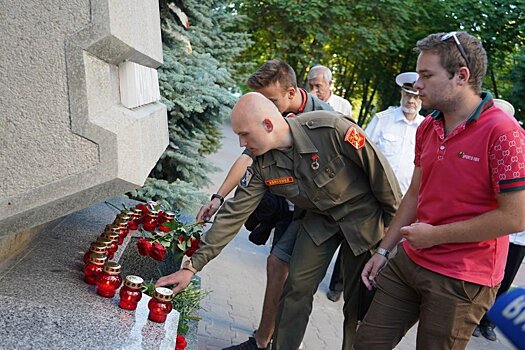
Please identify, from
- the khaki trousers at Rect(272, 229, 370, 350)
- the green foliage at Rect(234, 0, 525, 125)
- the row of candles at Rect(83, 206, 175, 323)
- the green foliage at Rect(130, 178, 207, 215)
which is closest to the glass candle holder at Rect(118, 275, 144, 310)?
the row of candles at Rect(83, 206, 175, 323)

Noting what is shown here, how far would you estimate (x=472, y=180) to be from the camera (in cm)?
264

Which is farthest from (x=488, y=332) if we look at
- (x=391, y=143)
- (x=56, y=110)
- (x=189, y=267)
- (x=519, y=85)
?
(x=519, y=85)

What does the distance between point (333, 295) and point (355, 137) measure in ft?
10.2

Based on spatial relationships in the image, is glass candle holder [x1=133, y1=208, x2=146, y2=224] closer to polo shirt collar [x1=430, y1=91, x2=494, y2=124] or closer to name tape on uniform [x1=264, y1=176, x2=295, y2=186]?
name tape on uniform [x1=264, y1=176, x2=295, y2=186]

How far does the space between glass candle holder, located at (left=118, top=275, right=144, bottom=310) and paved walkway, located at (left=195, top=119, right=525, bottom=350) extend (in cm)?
220

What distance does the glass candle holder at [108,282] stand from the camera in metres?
2.33

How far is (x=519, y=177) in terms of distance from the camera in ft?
8.13

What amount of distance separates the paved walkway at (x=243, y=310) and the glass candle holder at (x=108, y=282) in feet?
7.10

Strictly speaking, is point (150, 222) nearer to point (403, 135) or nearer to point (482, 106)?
point (482, 106)

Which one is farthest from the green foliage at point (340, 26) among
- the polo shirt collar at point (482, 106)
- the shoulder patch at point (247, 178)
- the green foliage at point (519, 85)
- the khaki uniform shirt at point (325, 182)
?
the polo shirt collar at point (482, 106)

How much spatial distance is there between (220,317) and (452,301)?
2755 mm

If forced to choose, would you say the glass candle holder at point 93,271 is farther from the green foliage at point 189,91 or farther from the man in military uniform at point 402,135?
the man in military uniform at point 402,135

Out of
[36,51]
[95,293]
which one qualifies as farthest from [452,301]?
[36,51]

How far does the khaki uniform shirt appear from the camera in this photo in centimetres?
341
